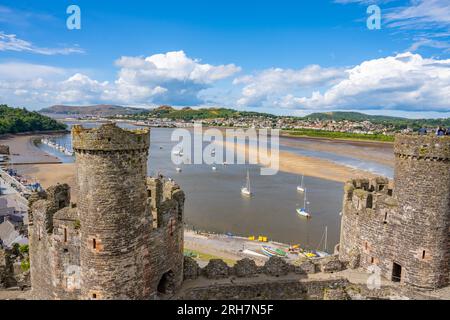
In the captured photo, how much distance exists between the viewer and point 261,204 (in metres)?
42.5

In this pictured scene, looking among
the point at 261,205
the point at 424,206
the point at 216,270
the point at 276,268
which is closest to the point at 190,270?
the point at 216,270

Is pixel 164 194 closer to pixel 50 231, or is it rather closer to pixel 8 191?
pixel 50 231

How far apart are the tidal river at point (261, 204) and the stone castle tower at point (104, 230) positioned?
22954mm

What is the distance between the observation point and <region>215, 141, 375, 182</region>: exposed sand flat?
57.5 meters

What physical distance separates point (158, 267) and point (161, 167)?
181 feet

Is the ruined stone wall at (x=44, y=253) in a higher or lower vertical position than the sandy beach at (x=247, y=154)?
higher

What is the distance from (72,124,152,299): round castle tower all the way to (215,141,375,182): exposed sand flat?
48.9 metres

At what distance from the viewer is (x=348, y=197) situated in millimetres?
14438

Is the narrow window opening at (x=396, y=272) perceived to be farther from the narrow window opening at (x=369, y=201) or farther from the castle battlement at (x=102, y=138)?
the castle battlement at (x=102, y=138)

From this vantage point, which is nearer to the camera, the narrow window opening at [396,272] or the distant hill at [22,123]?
the narrow window opening at [396,272]

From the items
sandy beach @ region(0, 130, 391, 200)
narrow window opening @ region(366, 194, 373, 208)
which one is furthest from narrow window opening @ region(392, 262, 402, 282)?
sandy beach @ region(0, 130, 391, 200)

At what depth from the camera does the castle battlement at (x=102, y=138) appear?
9.30 meters

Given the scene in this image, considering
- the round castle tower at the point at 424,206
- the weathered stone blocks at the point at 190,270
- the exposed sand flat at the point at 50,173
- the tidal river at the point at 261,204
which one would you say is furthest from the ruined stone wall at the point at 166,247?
the exposed sand flat at the point at 50,173
